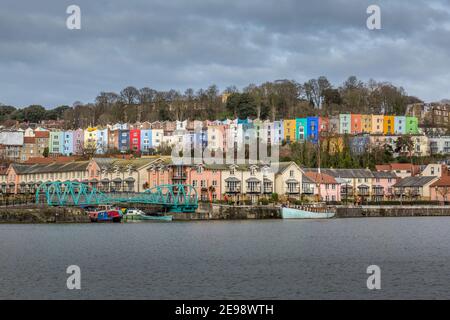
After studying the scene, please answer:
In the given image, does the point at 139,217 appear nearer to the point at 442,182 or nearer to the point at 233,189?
→ the point at 233,189

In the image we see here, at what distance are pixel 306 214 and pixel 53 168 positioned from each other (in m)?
38.4

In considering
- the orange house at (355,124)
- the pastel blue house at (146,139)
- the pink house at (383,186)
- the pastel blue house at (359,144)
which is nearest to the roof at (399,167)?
the pink house at (383,186)

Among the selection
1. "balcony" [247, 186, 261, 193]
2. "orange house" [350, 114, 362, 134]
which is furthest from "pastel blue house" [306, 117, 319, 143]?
"balcony" [247, 186, 261, 193]

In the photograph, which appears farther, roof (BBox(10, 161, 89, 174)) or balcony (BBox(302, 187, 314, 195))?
roof (BBox(10, 161, 89, 174))

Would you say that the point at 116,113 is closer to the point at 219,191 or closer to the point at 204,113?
the point at 204,113

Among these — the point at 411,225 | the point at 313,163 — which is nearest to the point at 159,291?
the point at 411,225

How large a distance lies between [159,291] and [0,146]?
14439 cm

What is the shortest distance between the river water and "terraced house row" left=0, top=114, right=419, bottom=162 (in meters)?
77.5

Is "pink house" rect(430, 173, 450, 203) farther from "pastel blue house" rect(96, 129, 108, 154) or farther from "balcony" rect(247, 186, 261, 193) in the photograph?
"pastel blue house" rect(96, 129, 108, 154)

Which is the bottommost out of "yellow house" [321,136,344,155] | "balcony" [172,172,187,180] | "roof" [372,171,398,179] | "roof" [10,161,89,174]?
"balcony" [172,172,187,180]

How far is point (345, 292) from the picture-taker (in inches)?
1332

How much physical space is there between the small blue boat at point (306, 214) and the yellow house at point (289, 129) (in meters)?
59.2

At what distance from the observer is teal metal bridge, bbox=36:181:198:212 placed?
8231 cm

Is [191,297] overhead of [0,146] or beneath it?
beneath
